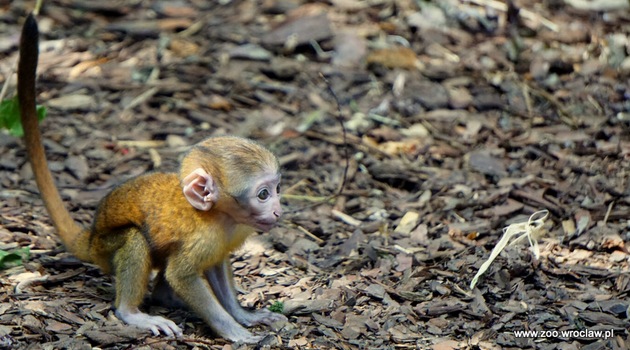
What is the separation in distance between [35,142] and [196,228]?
1690 mm

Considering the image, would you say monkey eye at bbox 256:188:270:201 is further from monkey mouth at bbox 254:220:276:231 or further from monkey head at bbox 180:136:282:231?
monkey mouth at bbox 254:220:276:231

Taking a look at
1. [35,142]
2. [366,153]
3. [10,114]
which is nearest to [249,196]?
[35,142]

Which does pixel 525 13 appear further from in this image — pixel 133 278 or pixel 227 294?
pixel 133 278

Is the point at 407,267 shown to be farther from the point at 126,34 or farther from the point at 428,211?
the point at 126,34

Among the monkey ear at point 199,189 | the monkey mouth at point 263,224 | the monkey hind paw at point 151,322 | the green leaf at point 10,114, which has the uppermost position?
the monkey ear at point 199,189

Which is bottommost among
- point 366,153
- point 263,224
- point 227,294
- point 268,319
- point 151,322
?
point 366,153

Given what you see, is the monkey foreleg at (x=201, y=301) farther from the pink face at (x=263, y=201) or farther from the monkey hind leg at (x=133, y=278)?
the pink face at (x=263, y=201)

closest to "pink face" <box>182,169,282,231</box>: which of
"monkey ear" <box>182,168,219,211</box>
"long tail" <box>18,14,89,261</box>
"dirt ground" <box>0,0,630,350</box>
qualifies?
"monkey ear" <box>182,168,219,211</box>

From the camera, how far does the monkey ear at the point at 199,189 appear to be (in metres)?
6.34

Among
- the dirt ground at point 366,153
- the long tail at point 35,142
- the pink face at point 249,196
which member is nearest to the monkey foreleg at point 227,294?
the dirt ground at point 366,153

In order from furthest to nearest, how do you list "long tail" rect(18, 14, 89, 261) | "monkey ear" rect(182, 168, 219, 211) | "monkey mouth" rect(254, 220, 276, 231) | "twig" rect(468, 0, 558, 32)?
"twig" rect(468, 0, 558, 32)
"long tail" rect(18, 14, 89, 261)
"monkey mouth" rect(254, 220, 276, 231)
"monkey ear" rect(182, 168, 219, 211)

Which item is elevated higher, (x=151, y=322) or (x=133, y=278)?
(x=133, y=278)

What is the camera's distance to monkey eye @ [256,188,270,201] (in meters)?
6.38

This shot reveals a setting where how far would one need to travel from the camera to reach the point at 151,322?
6.47m
